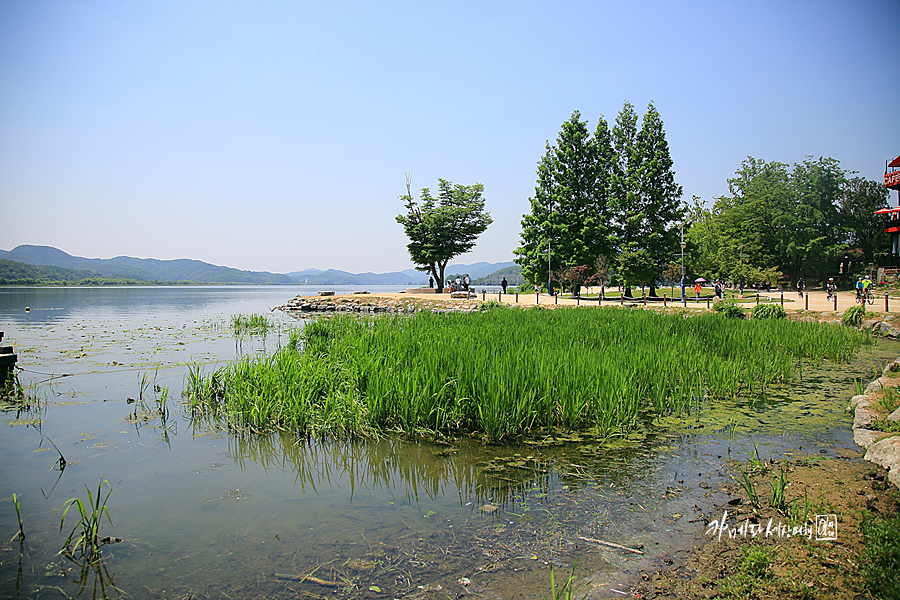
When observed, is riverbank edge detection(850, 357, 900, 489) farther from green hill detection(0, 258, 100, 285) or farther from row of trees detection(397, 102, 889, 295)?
green hill detection(0, 258, 100, 285)

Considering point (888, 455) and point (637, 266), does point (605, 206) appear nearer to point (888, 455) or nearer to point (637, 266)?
point (637, 266)

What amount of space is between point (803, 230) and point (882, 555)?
5320cm

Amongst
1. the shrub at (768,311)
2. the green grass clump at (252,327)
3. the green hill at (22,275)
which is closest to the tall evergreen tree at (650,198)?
the shrub at (768,311)

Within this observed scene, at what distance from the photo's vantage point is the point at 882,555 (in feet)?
7.55

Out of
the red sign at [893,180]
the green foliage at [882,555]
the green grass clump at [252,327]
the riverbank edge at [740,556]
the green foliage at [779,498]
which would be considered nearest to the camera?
the green foliage at [882,555]

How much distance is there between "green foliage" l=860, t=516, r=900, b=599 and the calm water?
2.83ft

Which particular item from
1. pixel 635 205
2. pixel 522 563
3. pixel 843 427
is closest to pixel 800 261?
pixel 635 205

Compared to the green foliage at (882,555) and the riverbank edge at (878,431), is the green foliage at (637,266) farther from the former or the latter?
the green foliage at (882,555)

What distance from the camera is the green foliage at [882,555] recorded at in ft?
6.84

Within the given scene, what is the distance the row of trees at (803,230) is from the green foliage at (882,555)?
44716mm

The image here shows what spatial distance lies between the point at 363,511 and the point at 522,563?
1330 millimetres

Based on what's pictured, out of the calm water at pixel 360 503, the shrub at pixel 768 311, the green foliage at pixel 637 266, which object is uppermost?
the green foliage at pixel 637 266

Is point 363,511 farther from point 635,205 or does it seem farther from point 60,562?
point 635,205

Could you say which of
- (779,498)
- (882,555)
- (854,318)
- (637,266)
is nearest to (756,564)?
(882,555)
